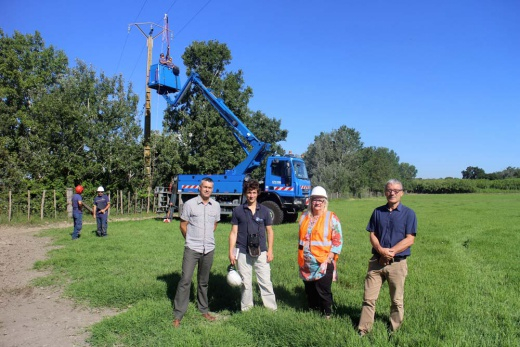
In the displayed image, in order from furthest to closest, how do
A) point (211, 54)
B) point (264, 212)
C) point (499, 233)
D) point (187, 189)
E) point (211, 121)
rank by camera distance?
point (211, 54) < point (211, 121) < point (187, 189) < point (499, 233) < point (264, 212)

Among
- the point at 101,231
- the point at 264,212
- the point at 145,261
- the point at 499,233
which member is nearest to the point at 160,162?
the point at 101,231

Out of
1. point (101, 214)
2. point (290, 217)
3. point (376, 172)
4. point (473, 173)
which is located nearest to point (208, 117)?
point (290, 217)

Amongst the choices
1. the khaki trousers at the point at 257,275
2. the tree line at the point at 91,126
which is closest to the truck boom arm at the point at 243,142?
the tree line at the point at 91,126

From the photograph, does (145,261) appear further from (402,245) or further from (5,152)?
(5,152)

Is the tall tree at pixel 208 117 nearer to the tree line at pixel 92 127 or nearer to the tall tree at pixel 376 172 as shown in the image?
the tree line at pixel 92 127

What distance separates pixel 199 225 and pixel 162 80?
52.0 feet

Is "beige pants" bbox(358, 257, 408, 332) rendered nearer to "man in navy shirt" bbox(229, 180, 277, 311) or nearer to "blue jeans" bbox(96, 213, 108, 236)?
"man in navy shirt" bbox(229, 180, 277, 311)

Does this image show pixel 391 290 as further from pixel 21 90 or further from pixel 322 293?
pixel 21 90

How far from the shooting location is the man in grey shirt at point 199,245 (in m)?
4.81

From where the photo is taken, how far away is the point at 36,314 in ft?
17.4

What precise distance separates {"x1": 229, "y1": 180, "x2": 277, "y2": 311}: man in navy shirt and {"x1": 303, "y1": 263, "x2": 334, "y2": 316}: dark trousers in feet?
1.64

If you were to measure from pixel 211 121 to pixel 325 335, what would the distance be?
24372 mm

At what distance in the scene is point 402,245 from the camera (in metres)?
4.01

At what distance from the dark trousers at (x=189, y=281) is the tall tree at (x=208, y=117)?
21.9 meters
